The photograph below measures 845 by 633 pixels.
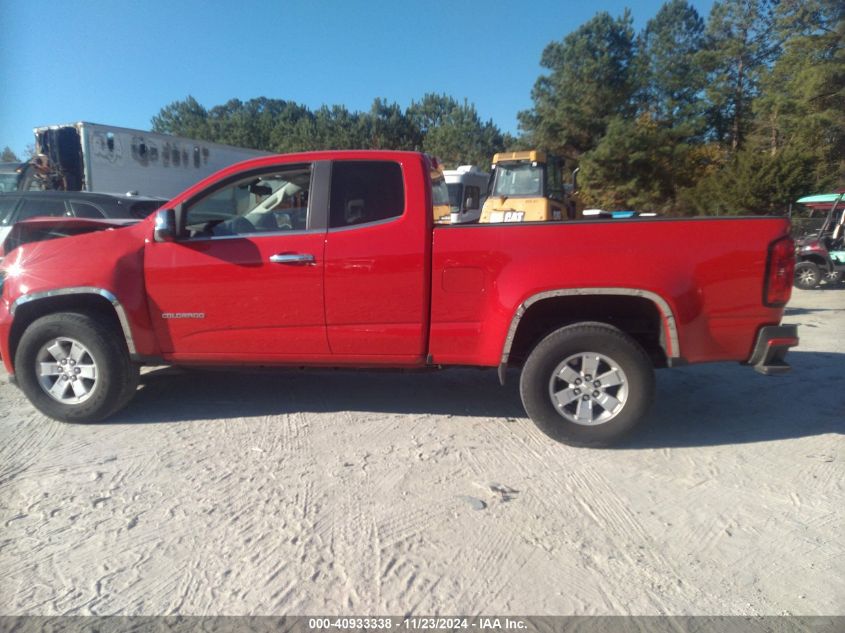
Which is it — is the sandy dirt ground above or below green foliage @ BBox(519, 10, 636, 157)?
below

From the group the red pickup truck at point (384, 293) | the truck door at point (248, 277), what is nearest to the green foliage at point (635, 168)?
the red pickup truck at point (384, 293)

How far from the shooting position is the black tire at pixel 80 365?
4.31 meters

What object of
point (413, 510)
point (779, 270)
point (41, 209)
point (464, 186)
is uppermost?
point (464, 186)

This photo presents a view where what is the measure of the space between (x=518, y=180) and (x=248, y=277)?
10.1 m

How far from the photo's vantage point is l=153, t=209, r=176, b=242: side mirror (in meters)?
4.18

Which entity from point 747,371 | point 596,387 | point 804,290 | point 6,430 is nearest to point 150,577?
point 6,430

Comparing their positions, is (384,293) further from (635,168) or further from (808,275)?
(635,168)

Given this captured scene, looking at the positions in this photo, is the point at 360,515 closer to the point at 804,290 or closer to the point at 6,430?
the point at 6,430

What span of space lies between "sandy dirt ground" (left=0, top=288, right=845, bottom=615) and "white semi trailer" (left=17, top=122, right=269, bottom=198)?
950 centimetres

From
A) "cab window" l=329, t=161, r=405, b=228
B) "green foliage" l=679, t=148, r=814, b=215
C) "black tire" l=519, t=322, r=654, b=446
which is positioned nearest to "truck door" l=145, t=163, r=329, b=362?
"cab window" l=329, t=161, r=405, b=228

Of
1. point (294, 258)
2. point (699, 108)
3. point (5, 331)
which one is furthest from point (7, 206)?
point (699, 108)

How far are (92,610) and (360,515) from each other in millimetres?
1294

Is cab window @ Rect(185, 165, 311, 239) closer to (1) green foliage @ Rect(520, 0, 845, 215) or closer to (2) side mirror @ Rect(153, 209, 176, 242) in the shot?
(2) side mirror @ Rect(153, 209, 176, 242)

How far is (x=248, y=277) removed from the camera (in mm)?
4195
